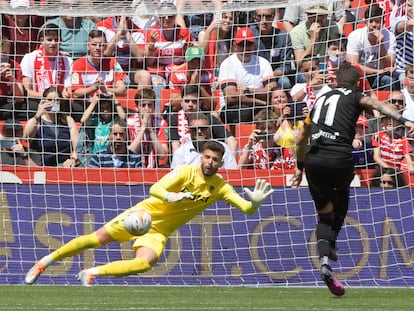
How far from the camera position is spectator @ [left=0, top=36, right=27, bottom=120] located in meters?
14.9

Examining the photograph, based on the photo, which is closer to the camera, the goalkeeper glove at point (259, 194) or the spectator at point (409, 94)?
the goalkeeper glove at point (259, 194)

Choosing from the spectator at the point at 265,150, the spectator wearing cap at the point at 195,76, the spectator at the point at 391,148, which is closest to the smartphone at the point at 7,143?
the spectator wearing cap at the point at 195,76

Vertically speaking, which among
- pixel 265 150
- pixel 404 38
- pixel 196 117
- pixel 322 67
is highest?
pixel 404 38

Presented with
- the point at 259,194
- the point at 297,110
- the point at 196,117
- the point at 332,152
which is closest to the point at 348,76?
the point at 332,152

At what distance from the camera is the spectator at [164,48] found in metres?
15.0

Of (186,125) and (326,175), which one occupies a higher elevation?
(326,175)

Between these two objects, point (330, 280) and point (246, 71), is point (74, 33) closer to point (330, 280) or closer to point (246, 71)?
point (246, 71)

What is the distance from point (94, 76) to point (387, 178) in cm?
442

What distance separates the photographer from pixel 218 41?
1486 cm

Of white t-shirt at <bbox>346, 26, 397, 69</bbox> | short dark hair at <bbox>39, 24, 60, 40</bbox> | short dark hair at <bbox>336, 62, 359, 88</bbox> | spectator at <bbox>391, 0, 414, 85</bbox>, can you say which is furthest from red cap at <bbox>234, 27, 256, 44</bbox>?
short dark hair at <bbox>336, 62, 359, 88</bbox>

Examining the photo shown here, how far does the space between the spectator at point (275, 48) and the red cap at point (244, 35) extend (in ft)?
0.27

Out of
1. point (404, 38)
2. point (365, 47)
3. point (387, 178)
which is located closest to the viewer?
point (404, 38)

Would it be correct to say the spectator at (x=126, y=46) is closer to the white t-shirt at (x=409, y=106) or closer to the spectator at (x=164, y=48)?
the spectator at (x=164, y=48)

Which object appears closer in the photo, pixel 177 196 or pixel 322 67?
pixel 177 196
